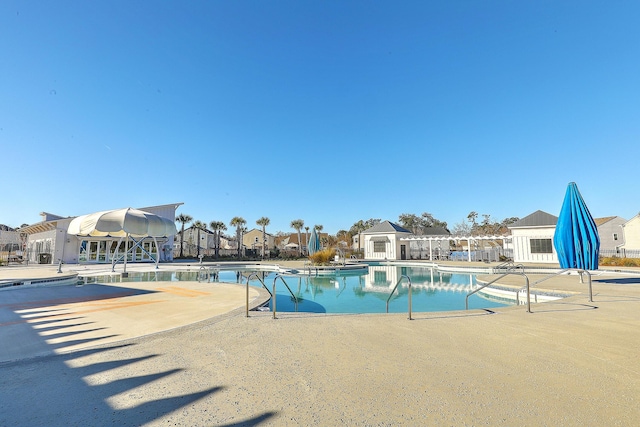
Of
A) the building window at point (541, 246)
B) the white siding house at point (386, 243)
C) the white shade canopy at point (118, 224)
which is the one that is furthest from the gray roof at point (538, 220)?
the white shade canopy at point (118, 224)

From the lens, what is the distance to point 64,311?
6.54 metres

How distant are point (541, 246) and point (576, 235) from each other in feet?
49.9

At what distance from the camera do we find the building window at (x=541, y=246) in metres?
22.5

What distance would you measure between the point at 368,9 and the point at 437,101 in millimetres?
8075

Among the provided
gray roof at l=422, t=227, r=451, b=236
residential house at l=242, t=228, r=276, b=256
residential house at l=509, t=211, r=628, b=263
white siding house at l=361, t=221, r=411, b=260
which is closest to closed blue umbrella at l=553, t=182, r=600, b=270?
residential house at l=509, t=211, r=628, b=263

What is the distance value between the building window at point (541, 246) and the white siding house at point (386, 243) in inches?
451

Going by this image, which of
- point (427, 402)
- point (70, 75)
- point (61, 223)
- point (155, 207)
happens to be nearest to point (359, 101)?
point (70, 75)

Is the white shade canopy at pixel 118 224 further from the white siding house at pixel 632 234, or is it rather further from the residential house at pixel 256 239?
the white siding house at pixel 632 234

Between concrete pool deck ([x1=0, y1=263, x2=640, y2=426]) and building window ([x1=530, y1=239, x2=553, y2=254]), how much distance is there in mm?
20742

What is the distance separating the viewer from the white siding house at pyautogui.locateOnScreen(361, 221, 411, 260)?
30.3 metres

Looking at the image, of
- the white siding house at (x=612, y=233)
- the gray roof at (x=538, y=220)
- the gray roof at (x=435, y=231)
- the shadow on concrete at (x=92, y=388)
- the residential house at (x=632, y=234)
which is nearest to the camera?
the shadow on concrete at (x=92, y=388)

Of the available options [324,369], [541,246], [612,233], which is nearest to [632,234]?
[612,233]

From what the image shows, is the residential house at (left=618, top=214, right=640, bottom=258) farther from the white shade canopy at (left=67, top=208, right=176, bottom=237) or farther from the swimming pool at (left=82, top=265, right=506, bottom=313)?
the white shade canopy at (left=67, top=208, right=176, bottom=237)

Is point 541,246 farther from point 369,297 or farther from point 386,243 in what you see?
point 369,297
